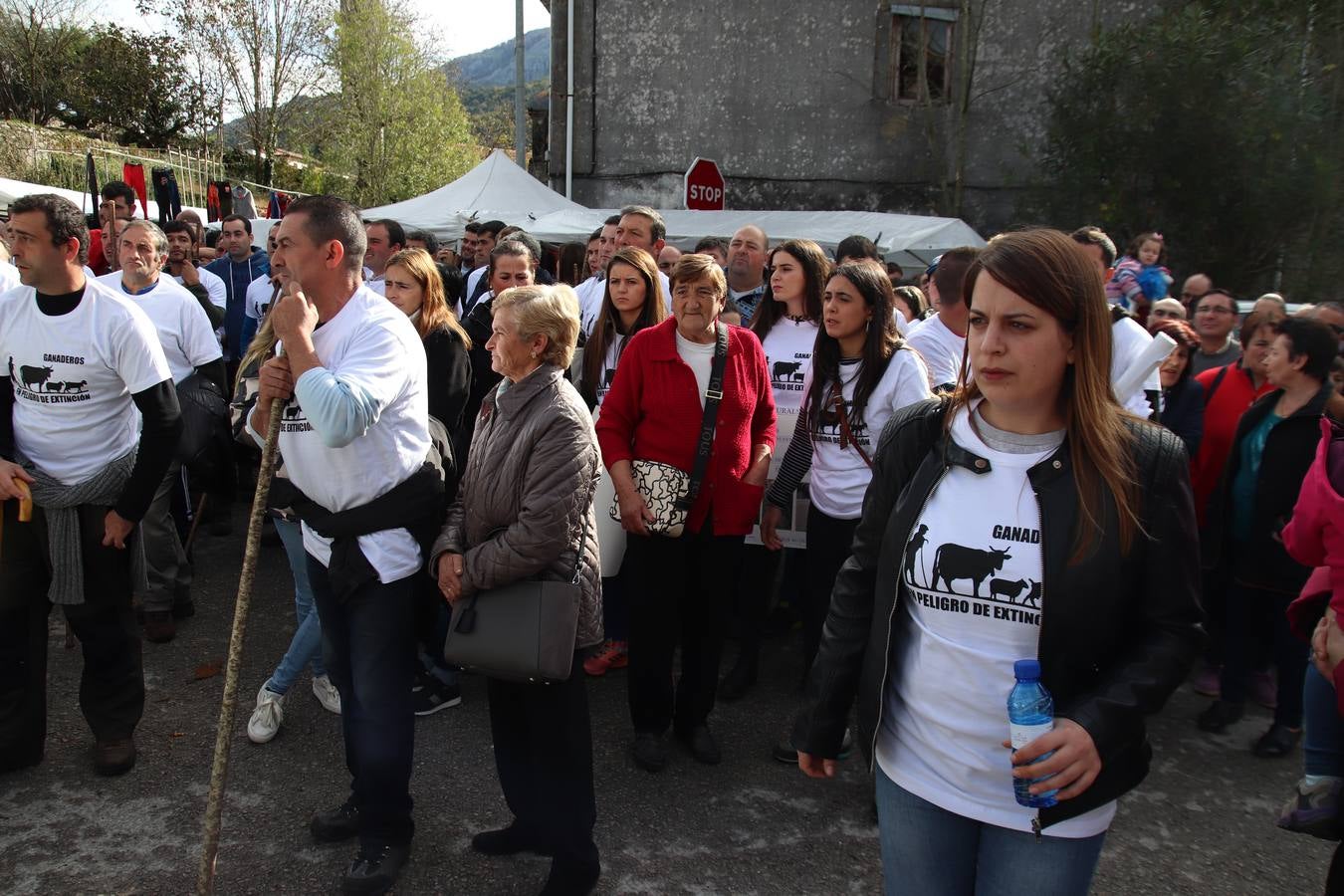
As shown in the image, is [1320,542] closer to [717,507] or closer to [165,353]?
[717,507]

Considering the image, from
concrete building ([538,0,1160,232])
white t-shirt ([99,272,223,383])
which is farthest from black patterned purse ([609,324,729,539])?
concrete building ([538,0,1160,232])

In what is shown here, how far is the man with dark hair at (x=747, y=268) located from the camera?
19.9 ft

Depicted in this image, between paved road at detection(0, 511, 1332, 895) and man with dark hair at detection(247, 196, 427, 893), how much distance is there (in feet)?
→ 1.42

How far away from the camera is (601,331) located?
489 centimetres

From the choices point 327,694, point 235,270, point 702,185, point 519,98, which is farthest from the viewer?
point 519,98

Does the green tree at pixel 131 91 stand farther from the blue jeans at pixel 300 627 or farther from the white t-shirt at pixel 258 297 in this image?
the blue jeans at pixel 300 627

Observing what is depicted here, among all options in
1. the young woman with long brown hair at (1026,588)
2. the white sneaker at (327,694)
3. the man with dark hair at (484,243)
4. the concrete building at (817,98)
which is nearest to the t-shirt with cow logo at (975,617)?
the young woman with long brown hair at (1026,588)

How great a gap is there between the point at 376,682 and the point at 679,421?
61.1 inches

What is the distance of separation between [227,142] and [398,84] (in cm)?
763

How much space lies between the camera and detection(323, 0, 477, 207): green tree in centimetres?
3675

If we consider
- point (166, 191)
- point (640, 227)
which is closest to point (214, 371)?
point (640, 227)

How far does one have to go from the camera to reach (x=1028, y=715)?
174 centimetres

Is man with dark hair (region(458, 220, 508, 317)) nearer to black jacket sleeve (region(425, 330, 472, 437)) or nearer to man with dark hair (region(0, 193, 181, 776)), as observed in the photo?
black jacket sleeve (region(425, 330, 472, 437))

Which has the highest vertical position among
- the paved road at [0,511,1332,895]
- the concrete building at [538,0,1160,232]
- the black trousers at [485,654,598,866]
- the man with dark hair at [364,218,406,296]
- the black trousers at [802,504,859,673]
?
the concrete building at [538,0,1160,232]
